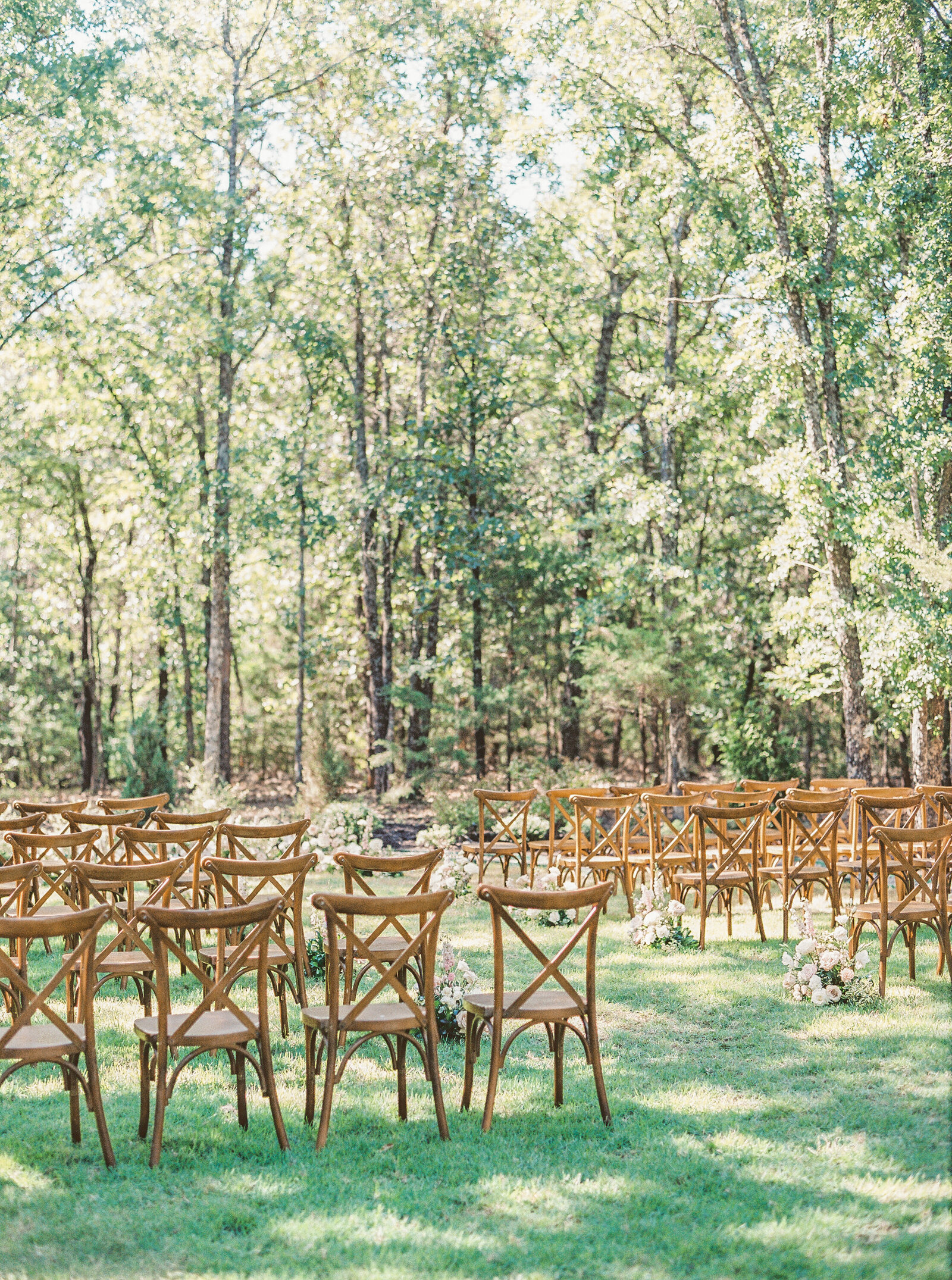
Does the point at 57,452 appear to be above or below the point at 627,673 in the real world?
above

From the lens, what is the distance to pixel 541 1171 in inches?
169

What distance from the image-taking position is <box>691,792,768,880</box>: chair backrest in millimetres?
7742

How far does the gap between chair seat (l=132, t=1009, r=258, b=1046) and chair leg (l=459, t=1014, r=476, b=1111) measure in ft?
3.24

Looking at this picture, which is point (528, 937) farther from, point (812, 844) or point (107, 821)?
point (812, 844)

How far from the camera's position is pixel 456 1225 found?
3.81m

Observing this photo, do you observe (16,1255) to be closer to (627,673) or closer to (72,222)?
(627,673)

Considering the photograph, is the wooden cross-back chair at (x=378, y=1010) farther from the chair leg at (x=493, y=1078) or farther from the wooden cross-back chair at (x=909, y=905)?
the wooden cross-back chair at (x=909, y=905)

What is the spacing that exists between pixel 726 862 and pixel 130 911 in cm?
425

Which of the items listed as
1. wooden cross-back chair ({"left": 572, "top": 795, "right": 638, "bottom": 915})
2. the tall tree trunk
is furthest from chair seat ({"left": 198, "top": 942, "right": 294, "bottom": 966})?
the tall tree trunk

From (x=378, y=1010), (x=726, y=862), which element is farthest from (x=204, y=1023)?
(x=726, y=862)

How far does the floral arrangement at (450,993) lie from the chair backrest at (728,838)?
8.13ft

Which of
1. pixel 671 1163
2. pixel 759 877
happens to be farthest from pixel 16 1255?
pixel 759 877

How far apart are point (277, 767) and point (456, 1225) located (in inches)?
840

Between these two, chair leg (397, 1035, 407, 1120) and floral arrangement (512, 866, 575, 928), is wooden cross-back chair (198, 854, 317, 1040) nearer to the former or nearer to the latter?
chair leg (397, 1035, 407, 1120)
